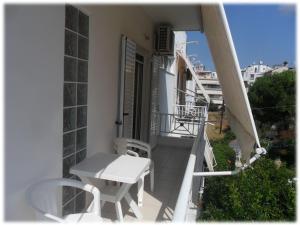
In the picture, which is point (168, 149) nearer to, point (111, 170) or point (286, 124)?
point (111, 170)

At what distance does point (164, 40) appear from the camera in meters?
7.57

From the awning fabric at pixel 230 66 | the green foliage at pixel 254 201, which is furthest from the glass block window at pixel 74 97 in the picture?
the green foliage at pixel 254 201

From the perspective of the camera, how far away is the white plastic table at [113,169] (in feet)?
9.97

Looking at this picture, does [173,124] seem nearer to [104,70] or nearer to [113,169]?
[104,70]

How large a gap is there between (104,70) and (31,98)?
6.15 ft

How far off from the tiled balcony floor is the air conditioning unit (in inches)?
105

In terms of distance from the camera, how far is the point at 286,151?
106 feet

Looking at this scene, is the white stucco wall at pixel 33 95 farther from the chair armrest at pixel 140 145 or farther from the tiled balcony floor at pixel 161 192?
the chair armrest at pixel 140 145

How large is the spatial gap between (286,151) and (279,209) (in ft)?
96.0

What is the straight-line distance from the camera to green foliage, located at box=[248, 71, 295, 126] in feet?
102

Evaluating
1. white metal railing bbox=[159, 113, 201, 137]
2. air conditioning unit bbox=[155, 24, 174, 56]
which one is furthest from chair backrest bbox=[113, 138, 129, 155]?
white metal railing bbox=[159, 113, 201, 137]

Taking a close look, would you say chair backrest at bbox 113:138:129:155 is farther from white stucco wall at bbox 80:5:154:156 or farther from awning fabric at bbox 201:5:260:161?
awning fabric at bbox 201:5:260:161

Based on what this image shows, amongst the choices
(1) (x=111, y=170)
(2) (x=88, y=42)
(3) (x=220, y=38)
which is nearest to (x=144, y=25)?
(2) (x=88, y=42)

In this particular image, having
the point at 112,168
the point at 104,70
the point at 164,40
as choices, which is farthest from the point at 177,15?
the point at 112,168
